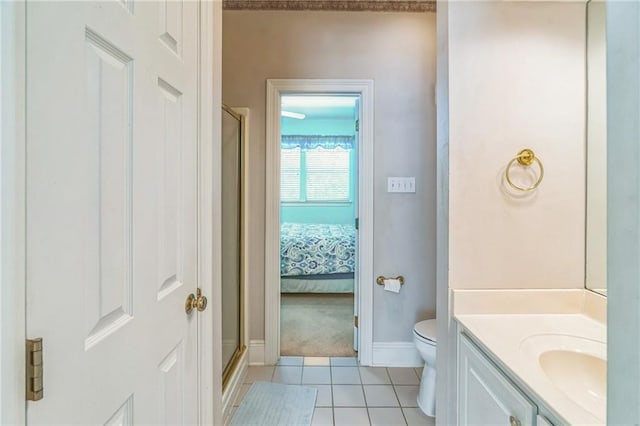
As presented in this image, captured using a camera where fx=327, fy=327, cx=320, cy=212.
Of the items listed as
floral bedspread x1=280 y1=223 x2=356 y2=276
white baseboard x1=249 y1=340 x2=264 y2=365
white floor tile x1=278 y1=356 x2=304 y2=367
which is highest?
floral bedspread x1=280 y1=223 x2=356 y2=276

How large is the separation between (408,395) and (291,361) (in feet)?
2.90

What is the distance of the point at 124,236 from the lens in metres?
0.69

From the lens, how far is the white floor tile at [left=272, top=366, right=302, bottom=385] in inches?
86.7

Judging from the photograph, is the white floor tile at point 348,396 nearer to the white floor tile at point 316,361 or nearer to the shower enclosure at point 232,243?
the white floor tile at point 316,361

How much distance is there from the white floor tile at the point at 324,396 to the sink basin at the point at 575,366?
51.7 inches

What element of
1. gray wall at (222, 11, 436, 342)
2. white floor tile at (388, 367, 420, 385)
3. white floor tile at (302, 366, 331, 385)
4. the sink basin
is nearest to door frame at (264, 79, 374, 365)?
gray wall at (222, 11, 436, 342)

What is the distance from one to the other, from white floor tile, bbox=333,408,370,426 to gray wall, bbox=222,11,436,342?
823 mm

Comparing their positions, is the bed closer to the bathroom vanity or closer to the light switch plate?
the light switch plate

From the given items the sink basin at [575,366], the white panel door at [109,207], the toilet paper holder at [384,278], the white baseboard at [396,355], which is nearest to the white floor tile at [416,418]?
the white baseboard at [396,355]

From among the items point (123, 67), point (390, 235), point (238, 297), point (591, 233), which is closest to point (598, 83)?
point (591, 233)

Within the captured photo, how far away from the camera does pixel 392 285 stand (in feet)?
7.73

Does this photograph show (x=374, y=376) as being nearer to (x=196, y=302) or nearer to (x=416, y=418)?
(x=416, y=418)

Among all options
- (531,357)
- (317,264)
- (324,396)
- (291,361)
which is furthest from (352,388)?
(317,264)
